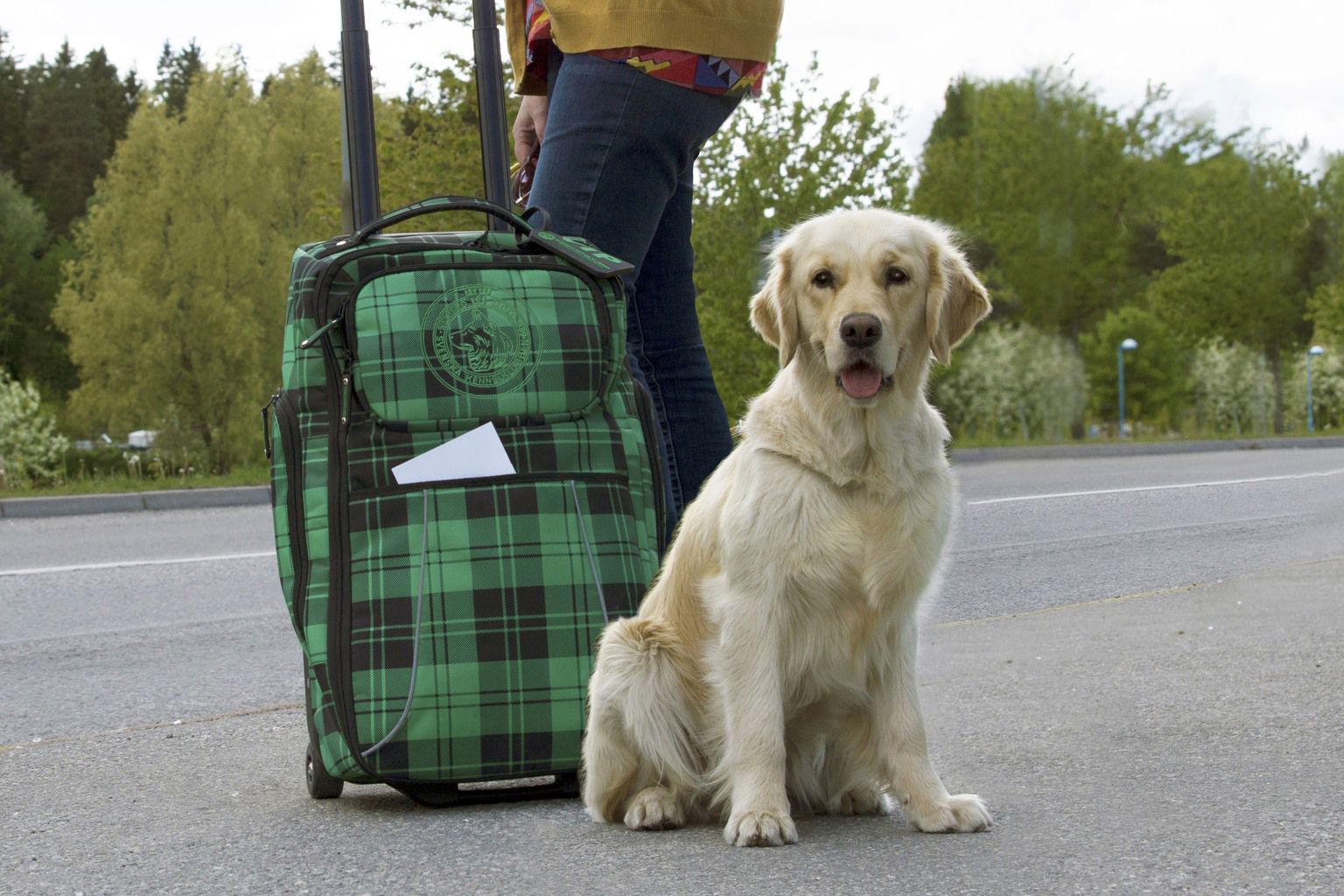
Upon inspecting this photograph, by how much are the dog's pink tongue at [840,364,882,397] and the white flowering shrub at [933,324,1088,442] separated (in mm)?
28496

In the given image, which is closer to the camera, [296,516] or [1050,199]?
[296,516]

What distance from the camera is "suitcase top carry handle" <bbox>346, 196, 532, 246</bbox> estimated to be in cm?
305

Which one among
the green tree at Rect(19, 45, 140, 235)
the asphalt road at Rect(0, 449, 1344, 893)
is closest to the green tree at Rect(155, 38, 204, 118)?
the green tree at Rect(19, 45, 140, 235)

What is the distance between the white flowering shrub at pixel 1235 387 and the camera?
39.6m

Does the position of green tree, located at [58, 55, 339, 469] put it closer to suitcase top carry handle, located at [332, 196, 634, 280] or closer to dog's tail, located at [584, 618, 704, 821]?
suitcase top carry handle, located at [332, 196, 634, 280]

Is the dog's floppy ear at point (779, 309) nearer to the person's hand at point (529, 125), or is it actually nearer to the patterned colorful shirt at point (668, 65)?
the patterned colorful shirt at point (668, 65)

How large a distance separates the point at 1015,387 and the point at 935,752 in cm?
3362

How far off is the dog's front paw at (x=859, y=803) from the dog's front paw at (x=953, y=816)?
190mm

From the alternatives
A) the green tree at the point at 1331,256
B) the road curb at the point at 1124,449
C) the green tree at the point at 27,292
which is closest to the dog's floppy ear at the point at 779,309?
the road curb at the point at 1124,449

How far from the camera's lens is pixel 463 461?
3.04 metres

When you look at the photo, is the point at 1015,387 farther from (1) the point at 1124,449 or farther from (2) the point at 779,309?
(2) the point at 779,309

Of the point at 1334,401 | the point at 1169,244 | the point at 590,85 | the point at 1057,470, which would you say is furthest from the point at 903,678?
the point at 1334,401

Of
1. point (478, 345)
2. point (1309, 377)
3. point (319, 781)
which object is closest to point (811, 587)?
point (478, 345)

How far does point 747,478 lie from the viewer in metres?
2.80
